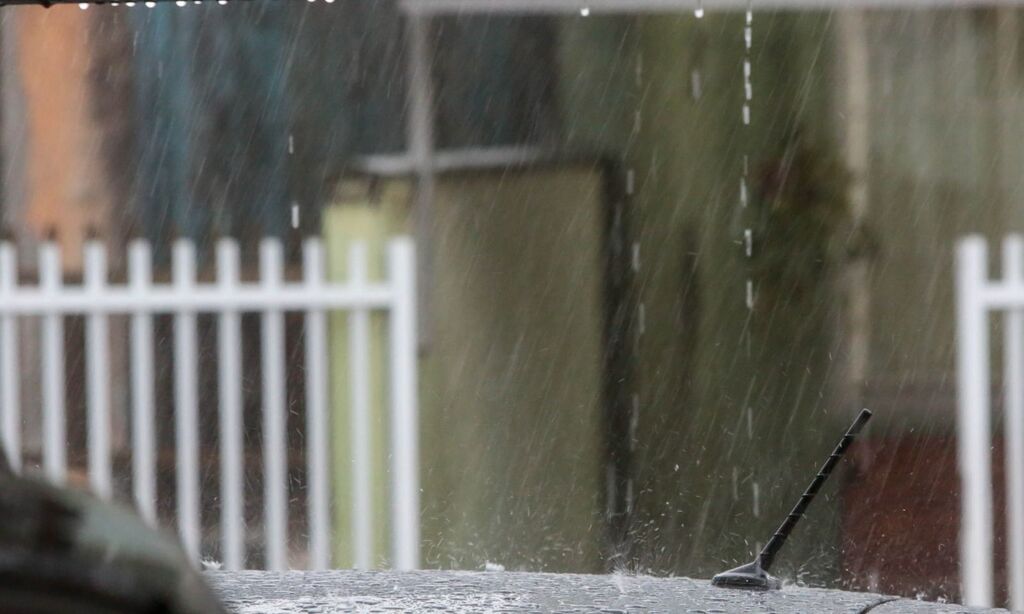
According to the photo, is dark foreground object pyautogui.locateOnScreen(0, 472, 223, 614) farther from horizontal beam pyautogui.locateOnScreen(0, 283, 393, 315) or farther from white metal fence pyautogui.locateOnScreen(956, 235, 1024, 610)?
white metal fence pyautogui.locateOnScreen(956, 235, 1024, 610)

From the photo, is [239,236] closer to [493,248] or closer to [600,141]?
[493,248]

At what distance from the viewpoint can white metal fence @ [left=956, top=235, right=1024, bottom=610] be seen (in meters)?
4.89

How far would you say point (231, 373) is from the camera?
5055mm

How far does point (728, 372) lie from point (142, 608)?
469 cm

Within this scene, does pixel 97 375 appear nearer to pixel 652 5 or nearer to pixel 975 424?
pixel 652 5

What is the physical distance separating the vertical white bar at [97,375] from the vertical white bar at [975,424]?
276 centimetres

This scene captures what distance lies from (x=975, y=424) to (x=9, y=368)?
3.15m

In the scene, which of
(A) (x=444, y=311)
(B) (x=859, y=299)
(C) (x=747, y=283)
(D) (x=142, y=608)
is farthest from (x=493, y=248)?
(D) (x=142, y=608)

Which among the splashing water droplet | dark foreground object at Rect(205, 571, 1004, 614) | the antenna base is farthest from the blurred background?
the antenna base

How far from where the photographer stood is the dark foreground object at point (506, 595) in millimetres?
1596

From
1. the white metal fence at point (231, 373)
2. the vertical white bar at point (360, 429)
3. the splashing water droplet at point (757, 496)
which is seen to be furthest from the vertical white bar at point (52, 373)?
the splashing water droplet at point (757, 496)

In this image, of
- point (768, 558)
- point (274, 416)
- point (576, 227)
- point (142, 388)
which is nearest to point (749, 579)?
point (768, 558)

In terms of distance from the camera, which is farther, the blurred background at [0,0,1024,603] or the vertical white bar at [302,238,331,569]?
the blurred background at [0,0,1024,603]

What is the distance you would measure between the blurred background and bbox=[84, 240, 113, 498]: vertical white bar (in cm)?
11
